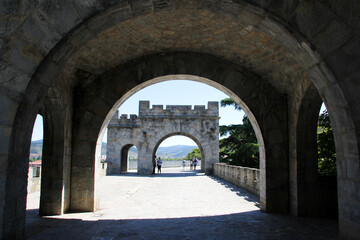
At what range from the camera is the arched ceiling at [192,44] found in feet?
12.6

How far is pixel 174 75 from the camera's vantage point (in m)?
5.29

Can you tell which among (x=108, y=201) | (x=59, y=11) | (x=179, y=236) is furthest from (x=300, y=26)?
(x=108, y=201)

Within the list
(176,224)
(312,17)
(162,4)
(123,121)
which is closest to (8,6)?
(162,4)

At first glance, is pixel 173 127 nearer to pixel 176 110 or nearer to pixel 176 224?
pixel 176 110

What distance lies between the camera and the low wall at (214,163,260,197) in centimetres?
758

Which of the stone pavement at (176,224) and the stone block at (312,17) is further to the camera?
the stone pavement at (176,224)

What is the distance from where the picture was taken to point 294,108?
5055 mm

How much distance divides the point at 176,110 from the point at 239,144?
4553 millimetres

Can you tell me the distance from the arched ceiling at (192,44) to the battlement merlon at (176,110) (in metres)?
12.0

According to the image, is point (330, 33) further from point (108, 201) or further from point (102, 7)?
point (108, 201)

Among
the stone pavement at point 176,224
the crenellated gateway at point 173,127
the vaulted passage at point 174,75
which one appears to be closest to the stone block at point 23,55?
the vaulted passage at point 174,75

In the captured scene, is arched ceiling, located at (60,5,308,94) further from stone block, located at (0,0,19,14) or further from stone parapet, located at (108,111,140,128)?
stone parapet, located at (108,111,140,128)

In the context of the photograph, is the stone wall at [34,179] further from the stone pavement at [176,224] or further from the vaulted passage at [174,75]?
the vaulted passage at [174,75]

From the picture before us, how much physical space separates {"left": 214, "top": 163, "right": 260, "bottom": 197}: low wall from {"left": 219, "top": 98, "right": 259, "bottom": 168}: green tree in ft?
6.47
